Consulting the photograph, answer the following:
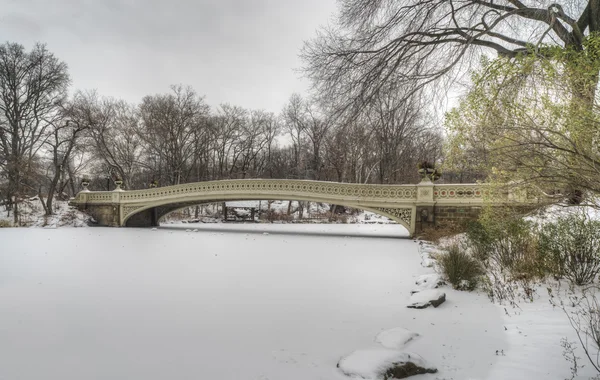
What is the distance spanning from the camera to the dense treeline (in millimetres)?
18750

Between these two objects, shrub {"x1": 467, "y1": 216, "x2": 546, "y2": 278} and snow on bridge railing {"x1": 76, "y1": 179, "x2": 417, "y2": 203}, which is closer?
shrub {"x1": 467, "y1": 216, "x2": 546, "y2": 278}

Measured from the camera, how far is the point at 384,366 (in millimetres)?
2547

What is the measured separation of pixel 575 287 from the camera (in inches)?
164

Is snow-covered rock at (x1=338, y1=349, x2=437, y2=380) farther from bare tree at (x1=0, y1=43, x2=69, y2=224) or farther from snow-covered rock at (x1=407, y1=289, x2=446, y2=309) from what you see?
bare tree at (x1=0, y1=43, x2=69, y2=224)

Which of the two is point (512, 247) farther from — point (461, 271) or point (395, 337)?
point (395, 337)

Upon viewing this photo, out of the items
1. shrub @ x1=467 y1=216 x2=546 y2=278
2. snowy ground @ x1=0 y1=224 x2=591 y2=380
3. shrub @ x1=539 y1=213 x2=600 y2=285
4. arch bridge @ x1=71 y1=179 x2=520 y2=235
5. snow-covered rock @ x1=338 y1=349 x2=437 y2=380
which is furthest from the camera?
arch bridge @ x1=71 y1=179 x2=520 y2=235

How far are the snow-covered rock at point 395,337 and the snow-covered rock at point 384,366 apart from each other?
355 millimetres

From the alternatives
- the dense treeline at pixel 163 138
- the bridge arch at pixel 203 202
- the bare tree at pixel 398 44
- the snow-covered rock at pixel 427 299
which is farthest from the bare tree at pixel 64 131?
the snow-covered rock at pixel 427 299

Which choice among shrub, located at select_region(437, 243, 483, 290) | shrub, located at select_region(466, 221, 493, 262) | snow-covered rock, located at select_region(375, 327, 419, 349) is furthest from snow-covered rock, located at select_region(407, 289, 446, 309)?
shrub, located at select_region(466, 221, 493, 262)

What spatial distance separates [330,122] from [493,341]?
16.9 feet

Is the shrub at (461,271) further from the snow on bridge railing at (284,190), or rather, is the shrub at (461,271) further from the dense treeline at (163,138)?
the snow on bridge railing at (284,190)

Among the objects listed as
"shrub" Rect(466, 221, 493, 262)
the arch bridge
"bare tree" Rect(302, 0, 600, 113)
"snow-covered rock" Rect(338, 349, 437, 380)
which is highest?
"bare tree" Rect(302, 0, 600, 113)

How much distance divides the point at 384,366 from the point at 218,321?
1856 millimetres

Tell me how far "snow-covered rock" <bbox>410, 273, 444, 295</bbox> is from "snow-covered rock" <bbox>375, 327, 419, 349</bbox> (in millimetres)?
1644
